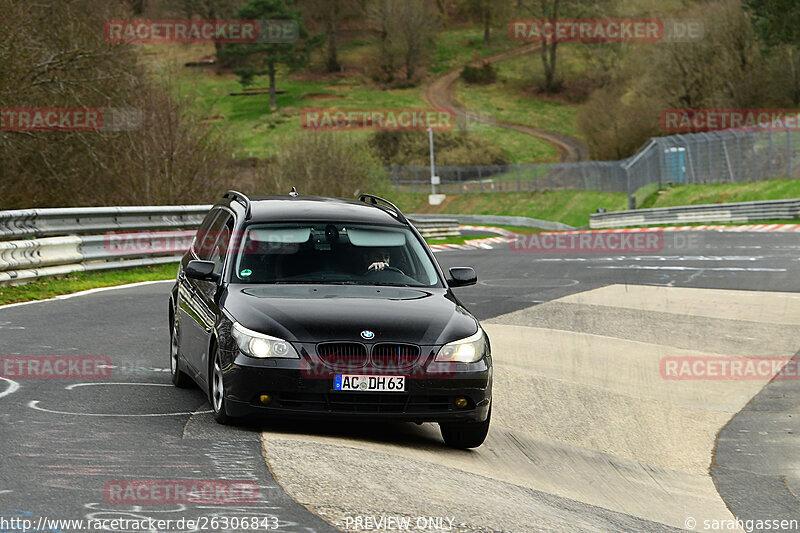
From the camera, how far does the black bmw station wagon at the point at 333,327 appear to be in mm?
7301

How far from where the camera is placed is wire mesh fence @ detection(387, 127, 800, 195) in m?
49.8

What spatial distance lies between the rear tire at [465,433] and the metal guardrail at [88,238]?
372 inches

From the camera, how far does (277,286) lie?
8.25 metres

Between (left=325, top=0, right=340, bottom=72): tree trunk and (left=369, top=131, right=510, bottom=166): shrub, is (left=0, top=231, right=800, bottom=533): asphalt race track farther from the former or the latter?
(left=325, top=0, right=340, bottom=72): tree trunk

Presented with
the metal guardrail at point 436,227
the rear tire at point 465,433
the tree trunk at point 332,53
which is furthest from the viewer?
the tree trunk at point 332,53


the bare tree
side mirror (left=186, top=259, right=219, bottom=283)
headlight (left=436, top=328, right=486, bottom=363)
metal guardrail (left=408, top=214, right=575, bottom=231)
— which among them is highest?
the bare tree

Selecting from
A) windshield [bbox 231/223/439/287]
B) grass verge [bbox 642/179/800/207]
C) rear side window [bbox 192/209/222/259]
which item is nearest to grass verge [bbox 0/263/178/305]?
rear side window [bbox 192/209/222/259]

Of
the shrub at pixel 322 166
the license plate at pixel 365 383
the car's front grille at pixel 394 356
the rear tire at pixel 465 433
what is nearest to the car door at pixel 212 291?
the license plate at pixel 365 383

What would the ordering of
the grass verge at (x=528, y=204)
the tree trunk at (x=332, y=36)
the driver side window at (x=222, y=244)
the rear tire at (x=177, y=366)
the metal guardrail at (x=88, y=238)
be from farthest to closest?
the tree trunk at (x=332, y=36), the grass verge at (x=528, y=204), the metal guardrail at (x=88, y=238), the rear tire at (x=177, y=366), the driver side window at (x=222, y=244)

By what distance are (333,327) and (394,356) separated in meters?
0.42

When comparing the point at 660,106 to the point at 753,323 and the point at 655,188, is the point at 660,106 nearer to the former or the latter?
the point at 655,188

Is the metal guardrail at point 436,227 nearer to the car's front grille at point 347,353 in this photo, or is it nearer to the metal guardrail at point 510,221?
the metal guardrail at point 510,221

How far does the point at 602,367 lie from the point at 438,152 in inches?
3752

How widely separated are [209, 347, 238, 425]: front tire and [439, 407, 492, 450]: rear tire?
1.43 metres
